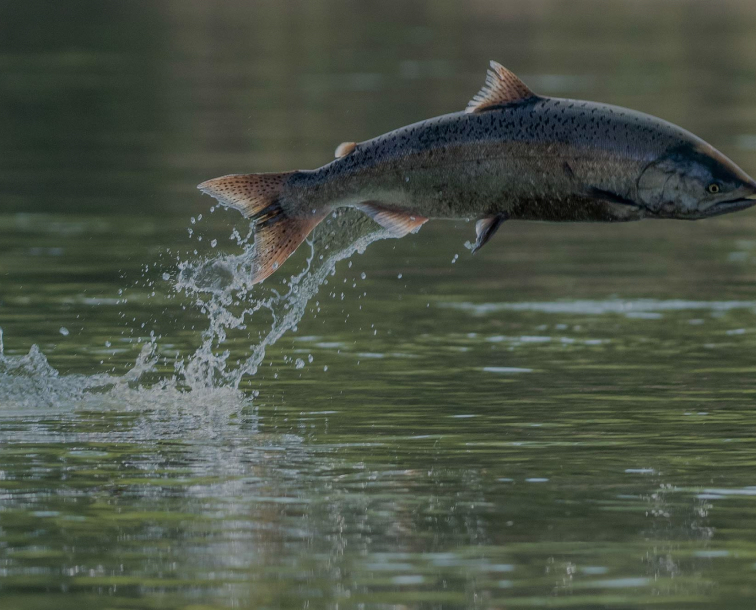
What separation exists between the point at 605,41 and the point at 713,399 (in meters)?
48.1

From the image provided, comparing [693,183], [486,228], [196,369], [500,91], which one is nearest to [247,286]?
[196,369]

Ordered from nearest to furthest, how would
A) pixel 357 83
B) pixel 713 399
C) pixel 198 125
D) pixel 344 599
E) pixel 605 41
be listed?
1. pixel 344 599
2. pixel 713 399
3. pixel 198 125
4. pixel 357 83
5. pixel 605 41

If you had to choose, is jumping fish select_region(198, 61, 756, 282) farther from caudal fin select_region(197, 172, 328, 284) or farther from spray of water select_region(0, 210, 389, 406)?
spray of water select_region(0, 210, 389, 406)

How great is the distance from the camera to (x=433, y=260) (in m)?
20.8

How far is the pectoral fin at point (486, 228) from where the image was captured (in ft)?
34.2

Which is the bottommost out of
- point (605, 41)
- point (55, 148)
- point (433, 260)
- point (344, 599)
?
point (344, 599)

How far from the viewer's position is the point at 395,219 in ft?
35.8

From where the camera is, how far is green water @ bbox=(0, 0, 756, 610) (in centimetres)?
935

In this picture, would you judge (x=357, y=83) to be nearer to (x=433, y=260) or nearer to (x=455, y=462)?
(x=433, y=260)

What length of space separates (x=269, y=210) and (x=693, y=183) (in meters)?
2.46

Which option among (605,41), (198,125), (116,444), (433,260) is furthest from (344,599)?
(605,41)

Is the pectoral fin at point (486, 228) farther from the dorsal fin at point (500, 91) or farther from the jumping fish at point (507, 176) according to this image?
the dorsal fin at point (500, 91)

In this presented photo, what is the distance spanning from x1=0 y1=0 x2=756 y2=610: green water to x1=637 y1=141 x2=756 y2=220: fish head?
1.57 meters

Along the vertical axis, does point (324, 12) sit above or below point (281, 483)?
above
